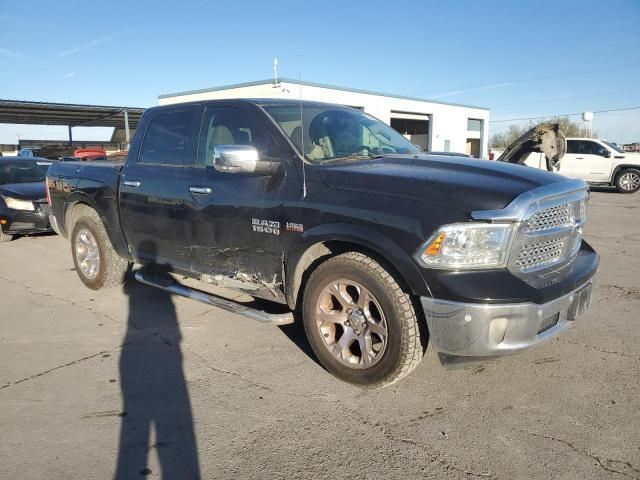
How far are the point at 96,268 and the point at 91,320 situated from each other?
106 cm

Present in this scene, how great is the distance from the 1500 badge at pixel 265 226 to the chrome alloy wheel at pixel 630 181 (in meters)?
17.3

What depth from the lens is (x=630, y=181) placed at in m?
16.9

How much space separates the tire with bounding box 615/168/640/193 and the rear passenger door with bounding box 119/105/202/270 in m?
17.0

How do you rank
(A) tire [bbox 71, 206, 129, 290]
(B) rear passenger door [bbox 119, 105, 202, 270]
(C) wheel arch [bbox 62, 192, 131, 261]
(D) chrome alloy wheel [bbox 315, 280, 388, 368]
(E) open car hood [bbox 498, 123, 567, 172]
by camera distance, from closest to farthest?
(D) chrome alloy wheel [bbox 315, 280, 388, 368]
(B) rear passenger door [bbox 119, 105, 202, 270]
(C) wheel arch [bbox 62, 192, 131, 261]
(A) tire [bbox 71, 206, 129, 290]
(E) open car hood [bbox 498, 123, 567, 172]

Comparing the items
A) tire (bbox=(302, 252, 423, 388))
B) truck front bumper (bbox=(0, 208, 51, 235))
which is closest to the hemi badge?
tire (bbox=(302, 252, 423, 388))

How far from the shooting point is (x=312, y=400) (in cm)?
313

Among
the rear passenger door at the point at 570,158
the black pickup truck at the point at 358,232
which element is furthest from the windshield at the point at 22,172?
the rear passenger door at the point at 570,158

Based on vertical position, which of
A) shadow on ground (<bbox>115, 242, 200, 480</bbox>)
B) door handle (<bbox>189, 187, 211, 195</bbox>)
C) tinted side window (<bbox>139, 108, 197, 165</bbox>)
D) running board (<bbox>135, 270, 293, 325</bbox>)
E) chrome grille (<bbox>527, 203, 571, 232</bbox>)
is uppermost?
tinted side window (<bbox>139, 108, 197, 165</bbox>)

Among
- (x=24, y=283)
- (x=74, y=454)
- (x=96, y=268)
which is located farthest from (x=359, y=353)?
(x=24, y=283)

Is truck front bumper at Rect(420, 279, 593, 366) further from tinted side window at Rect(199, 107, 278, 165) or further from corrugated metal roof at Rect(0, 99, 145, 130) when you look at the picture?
corrugated metal roof at Rect(0, 99, 145, 130)

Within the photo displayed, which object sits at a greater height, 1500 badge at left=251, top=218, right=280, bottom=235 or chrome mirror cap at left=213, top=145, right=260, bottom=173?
chrome mirror cap at left=213, top=145, right=260, bottom=173

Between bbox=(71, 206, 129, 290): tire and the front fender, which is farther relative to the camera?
bbox=(71, 206, 129, 290): tire

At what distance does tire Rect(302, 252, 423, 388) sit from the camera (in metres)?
2.94

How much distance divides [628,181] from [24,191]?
707 inches
